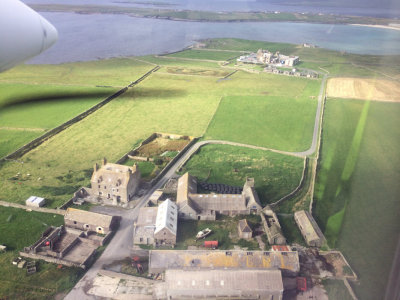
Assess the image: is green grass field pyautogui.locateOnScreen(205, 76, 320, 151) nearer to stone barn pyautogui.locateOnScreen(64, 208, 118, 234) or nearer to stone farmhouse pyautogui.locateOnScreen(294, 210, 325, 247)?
stone farmhouse pyautogui.locateOnScreen(294, 210, 325, 247)

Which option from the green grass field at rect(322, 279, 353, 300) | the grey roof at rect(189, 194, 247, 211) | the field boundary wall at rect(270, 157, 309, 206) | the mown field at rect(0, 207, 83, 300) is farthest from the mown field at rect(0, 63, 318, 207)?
the green grass field at rect(322, 279, 353, 300)

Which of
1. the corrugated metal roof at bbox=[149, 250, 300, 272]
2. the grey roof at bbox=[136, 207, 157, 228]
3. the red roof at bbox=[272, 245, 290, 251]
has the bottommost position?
the red roof at bbox=[272, 245, 290, 251]

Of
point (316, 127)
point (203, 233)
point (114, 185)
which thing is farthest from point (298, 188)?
point (316, 127)

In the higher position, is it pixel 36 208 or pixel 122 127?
pixel 122 127

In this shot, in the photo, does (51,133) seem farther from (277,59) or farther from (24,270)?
(277,59)

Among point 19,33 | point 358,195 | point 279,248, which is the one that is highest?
point 19,33

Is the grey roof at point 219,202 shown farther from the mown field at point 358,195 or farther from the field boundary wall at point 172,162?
the mown field at point 358,195

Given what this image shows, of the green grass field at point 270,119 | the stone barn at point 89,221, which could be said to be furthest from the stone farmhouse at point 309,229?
the green grass field at point 270,119
